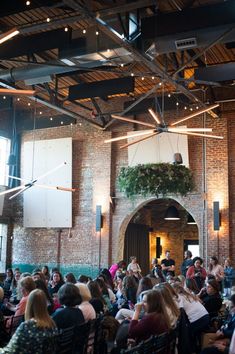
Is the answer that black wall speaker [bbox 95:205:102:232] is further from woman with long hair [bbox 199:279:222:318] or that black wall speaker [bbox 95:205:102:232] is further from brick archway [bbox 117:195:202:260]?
woman with long hair [bbox 199:279:222:318]

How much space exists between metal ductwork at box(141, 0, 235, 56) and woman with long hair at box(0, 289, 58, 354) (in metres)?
6.18

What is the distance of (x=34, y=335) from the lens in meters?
3.58

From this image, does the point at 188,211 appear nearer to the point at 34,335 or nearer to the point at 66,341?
the point at 66,341

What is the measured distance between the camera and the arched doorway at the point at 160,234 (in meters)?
17.2

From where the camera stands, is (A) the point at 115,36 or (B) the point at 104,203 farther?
(B) the point at 104,203

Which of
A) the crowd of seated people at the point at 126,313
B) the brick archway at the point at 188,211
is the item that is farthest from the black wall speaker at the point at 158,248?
the crowd of seated people at the point at 126,313

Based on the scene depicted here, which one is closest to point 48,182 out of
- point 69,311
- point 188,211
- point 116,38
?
point 188,211

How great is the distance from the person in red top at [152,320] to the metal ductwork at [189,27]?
5441 mm

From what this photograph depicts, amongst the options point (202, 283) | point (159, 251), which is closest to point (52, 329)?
point (202, 283)

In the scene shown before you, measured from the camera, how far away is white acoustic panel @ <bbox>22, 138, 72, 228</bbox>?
15341mm

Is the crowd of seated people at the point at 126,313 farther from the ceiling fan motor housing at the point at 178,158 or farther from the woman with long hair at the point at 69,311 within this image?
the ceiling fan motor housing at the point at 178,158

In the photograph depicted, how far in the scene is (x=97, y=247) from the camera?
14570 millimetres

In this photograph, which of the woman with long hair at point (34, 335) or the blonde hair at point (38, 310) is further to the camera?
the blonde hair at point (38, 310)

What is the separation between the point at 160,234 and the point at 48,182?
17.2ft
